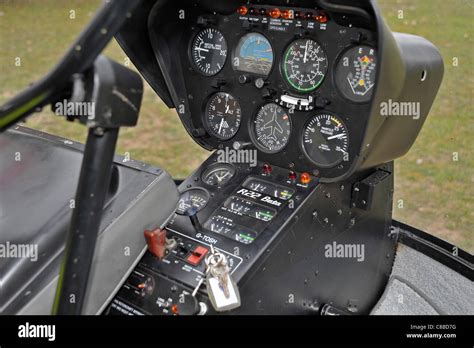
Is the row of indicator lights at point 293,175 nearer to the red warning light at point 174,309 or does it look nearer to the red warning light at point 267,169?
the red warning light at point 267,169

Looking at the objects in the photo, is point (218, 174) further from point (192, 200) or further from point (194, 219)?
point (194, 219)

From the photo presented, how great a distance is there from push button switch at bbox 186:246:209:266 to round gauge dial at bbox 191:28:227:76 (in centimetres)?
107

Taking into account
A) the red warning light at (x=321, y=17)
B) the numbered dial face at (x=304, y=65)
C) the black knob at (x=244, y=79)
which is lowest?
the black knob at (x=244, y=79)

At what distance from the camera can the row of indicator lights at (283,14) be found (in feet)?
8.64

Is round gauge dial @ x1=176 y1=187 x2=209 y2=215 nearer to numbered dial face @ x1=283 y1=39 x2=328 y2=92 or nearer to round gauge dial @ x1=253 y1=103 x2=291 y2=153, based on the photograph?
round gauge dial @ x1=253 y1=103 x2=291 y2=153

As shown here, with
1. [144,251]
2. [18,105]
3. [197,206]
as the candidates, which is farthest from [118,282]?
[18,105]

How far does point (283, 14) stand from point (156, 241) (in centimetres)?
130

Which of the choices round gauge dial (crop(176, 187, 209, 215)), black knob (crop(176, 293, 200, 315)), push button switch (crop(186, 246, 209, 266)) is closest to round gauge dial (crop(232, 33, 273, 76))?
round gauge dial (crop(176, 187, 209, 215))

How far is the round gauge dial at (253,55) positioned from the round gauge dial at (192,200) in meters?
0.70

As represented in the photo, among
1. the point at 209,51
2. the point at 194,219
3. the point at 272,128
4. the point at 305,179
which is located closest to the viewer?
the point at 194,219

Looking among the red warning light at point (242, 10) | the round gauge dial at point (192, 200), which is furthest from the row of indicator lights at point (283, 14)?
the round gauge dial at point (192, 200)

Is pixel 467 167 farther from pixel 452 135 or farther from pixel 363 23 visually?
pixel 363 23

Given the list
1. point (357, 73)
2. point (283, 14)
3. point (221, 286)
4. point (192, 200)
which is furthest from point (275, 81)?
point (221, 286)

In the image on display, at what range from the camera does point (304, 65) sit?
2756 millimetres
